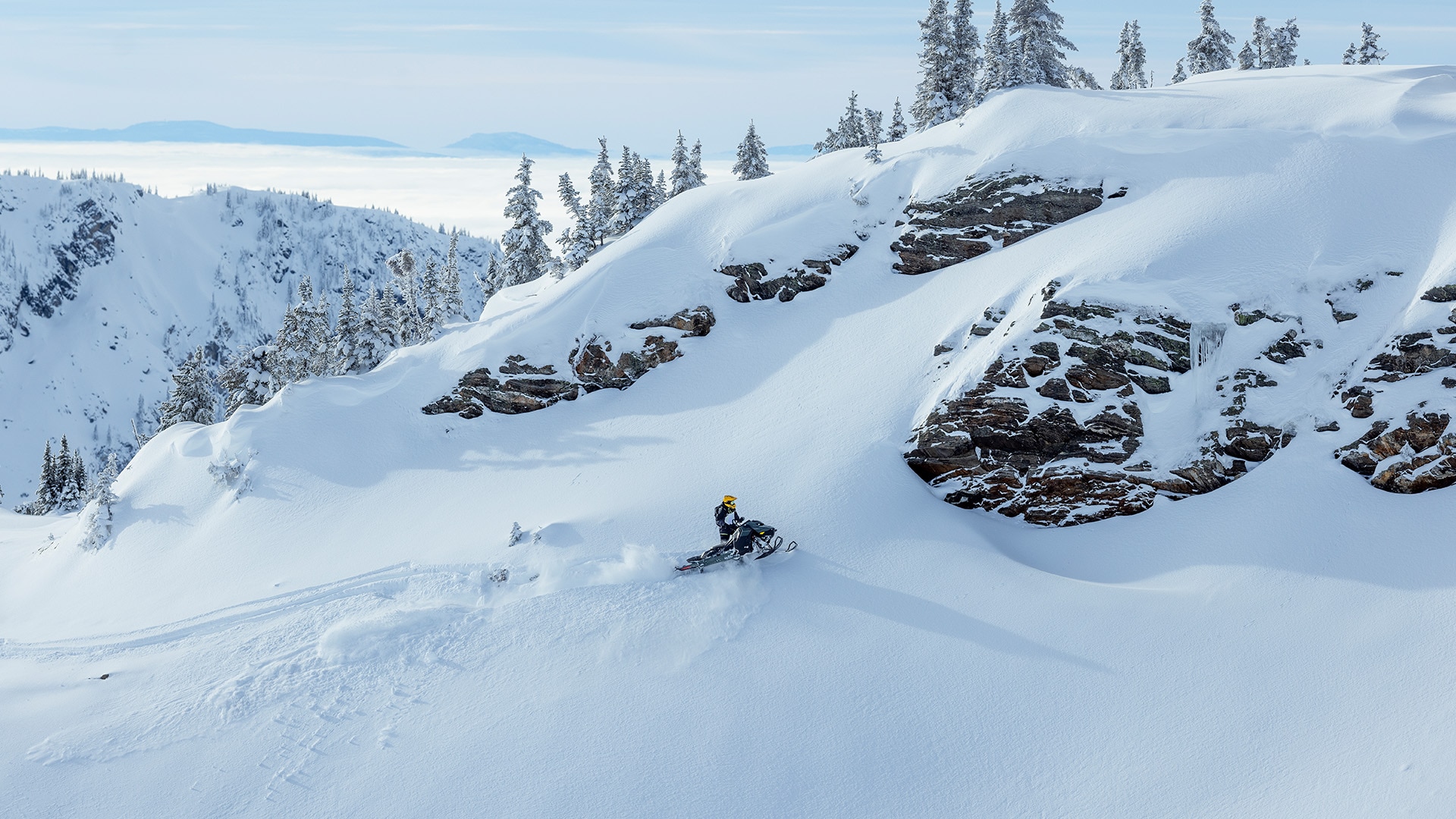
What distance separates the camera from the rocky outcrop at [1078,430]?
1620 cm

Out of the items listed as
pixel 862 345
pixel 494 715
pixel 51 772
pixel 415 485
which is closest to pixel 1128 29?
pixel 862 345

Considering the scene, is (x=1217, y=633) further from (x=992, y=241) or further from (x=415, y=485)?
(x=415, y=485)

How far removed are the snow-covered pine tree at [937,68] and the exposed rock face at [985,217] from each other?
15653 millimetres

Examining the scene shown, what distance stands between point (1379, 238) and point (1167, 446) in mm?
7682

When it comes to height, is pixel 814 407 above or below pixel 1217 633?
above

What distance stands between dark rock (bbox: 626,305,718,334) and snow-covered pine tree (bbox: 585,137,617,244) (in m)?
16.1

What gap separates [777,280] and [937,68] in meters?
20.7

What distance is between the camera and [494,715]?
1227cm

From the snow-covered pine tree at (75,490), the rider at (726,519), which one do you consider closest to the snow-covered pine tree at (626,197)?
the rider at (726,519)

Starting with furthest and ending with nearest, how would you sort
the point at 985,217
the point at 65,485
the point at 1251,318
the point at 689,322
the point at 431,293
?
the point at 431,293 < the point at 65,485 < the point at 689,322 < the point at 985,217 < the point at 1251,318

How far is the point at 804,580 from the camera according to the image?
15.0 m

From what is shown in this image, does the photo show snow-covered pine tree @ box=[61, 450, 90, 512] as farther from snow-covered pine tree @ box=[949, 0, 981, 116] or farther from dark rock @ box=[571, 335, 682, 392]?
snow-covered pine tree @ box=[949, 0, 981, 116]

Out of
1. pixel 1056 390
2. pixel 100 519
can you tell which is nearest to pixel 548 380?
pixel 100 519

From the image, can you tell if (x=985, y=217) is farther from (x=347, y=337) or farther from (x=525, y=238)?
(x=347, y=337)
